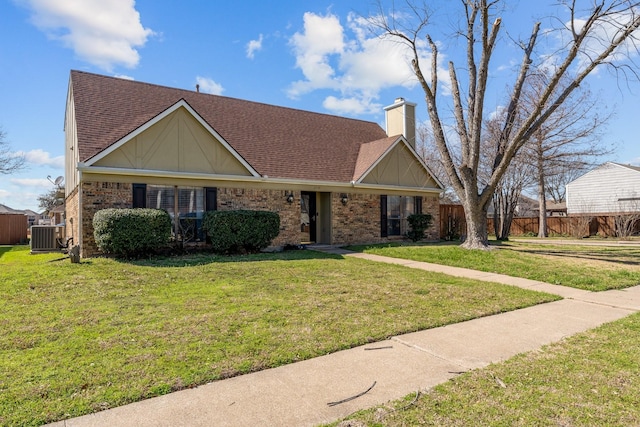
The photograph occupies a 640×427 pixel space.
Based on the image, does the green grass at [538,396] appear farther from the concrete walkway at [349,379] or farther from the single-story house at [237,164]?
the single-story house at [237,164]

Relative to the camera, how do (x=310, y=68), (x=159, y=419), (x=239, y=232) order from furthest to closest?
(x=310, y=68) < (x=239, y=232) < (x=159, y=419)

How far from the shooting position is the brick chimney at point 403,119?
18781mm

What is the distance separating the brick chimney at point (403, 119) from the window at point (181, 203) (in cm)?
1025

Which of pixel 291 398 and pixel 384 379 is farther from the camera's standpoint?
pixel 384 379

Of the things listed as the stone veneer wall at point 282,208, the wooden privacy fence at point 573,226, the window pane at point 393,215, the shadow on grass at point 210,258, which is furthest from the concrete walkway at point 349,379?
the wooden privacy fence at point 573,226

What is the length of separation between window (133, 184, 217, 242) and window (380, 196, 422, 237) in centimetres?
719

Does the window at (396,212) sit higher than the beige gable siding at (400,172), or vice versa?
the beige gable siding at (400,172)

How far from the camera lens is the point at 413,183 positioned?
56.4ft

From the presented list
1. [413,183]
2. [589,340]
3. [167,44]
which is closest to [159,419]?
[589,340]

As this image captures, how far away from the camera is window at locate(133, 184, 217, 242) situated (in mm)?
11461

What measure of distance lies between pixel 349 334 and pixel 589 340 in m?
2.75

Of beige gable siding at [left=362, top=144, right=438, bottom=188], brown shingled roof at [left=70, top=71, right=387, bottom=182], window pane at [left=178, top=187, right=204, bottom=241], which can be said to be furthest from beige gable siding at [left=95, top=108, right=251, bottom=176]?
beige gable siding at [left=362, top=144, right=438, bottom=188]

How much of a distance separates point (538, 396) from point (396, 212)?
1409 cm

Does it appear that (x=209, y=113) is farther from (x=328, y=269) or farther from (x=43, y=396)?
(x=43, y=396)
